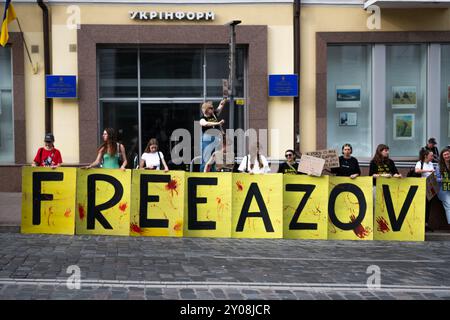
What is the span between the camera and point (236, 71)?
17969 mm

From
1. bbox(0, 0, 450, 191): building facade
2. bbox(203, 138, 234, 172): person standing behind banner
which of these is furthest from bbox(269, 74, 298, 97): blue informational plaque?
bbox(203, 138, 234, 172): person standing behind banner

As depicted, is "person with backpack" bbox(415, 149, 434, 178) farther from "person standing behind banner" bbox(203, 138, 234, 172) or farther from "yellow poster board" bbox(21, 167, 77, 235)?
"yellow poster board" bbox(21, 167, 77, 235)

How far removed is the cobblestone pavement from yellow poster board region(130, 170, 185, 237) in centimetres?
32

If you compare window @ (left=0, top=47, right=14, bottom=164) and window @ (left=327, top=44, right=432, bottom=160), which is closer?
window @ (left=0, top=47, right=14, bottom=164)

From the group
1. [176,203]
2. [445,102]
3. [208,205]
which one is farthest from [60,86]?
[445,102]

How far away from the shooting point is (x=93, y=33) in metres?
17.4

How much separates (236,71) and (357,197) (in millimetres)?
6952

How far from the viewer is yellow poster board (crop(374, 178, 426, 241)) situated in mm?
12086

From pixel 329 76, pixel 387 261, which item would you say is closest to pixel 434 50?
pixel 329 76

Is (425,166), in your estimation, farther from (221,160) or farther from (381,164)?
(221,160)

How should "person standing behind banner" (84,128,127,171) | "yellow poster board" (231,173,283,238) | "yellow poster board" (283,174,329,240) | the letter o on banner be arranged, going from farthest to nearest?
"person standing behind banner" (84,128,127,171)
the letter o on banner
"yellow poster board" (283,174,329,240)
"yellow poster board" (231,173,283,238)

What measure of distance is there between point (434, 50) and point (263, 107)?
185 inches

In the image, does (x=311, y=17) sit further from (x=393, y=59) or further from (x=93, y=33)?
(x=93, y=33)

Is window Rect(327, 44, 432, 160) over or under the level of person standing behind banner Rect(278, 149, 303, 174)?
over
